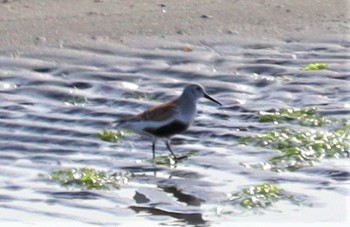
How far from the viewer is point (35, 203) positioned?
28.6ft

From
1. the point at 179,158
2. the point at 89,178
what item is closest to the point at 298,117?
the point at 179,158

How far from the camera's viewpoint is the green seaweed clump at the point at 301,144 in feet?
31.6

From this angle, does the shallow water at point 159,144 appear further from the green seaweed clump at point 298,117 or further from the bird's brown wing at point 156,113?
the bird's brown wing at point 156,113

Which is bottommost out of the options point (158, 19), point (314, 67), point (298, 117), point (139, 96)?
point (298, 117)

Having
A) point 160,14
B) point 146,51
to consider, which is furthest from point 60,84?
point 160,14

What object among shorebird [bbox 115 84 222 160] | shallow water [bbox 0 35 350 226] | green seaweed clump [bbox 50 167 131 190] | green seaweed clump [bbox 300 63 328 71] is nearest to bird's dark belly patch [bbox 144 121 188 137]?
shorebird [bbox 115 84 222 160]

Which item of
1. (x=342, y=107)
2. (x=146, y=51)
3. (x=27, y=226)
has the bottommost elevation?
(x=27, y=226)

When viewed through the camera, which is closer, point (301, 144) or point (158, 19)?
point (301, 144)

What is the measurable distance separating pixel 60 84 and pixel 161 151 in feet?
5.80

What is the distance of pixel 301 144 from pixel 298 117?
0.65m

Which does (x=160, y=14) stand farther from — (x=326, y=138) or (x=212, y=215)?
(x=212, y=215)

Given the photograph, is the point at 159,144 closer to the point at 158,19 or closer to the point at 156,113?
the point at 156,113

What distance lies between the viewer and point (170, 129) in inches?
388

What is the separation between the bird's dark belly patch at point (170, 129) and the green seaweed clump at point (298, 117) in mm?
903
